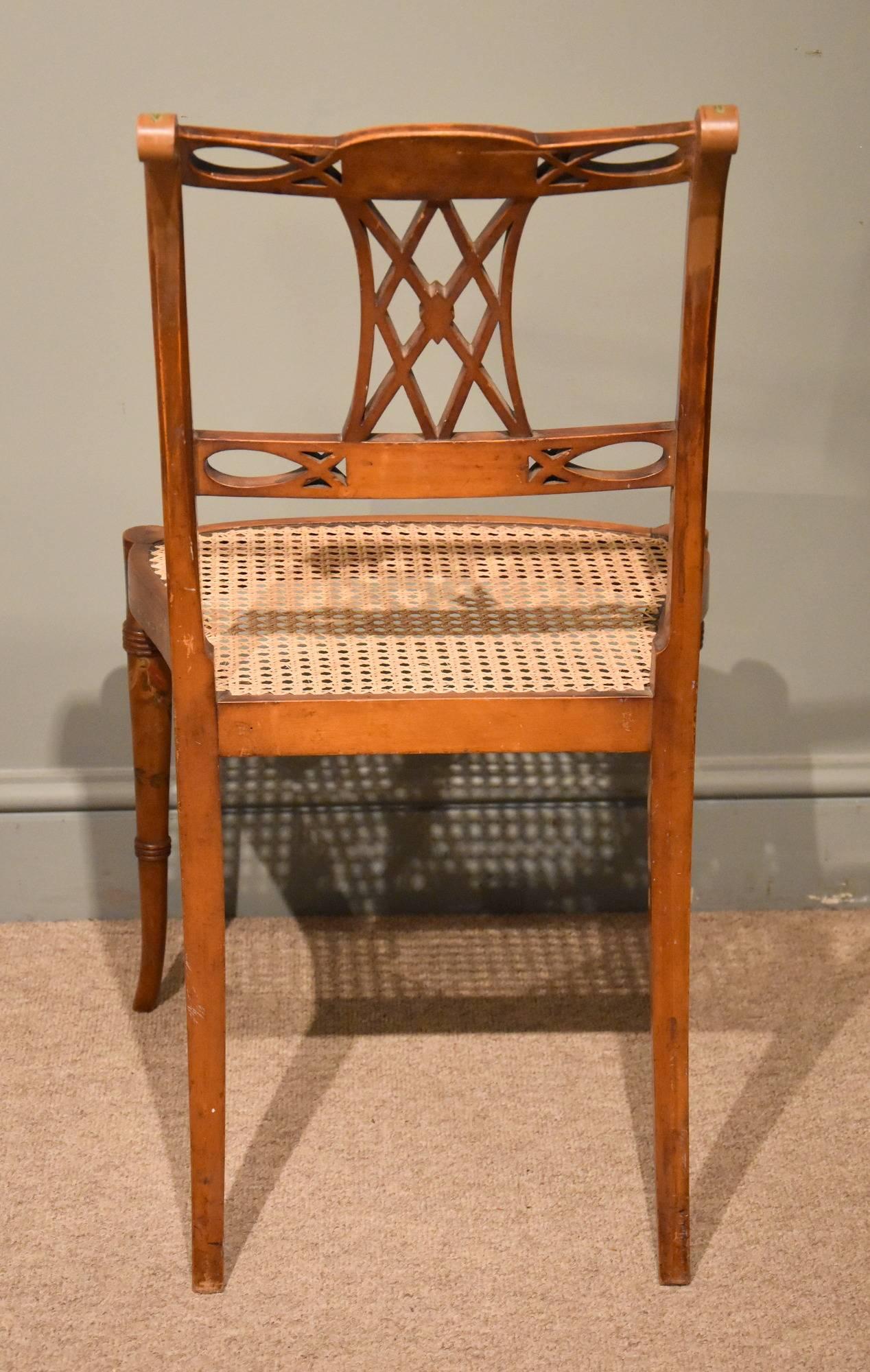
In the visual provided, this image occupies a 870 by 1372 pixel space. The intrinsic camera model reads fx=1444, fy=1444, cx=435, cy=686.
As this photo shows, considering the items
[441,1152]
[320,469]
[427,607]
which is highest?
[320,469]

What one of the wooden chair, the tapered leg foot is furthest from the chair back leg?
the tapered leg foot

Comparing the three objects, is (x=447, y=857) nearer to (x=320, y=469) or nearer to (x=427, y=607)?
(x=427, y=607)

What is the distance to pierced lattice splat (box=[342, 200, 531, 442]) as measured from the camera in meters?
0.87

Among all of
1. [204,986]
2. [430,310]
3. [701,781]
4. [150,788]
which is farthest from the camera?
[701,781]

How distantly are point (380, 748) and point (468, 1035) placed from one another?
50cm

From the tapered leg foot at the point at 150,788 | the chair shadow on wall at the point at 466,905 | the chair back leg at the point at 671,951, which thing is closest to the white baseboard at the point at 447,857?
the chair shadow on wall at the point at 466,905

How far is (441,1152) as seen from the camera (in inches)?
49.1

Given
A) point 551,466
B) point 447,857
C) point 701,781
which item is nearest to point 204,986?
point 551,466

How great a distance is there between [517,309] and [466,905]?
67 centimetres

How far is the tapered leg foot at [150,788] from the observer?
4.35ft

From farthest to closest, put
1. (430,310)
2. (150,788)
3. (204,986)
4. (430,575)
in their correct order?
1. (150,788)
2. (430,575)
3. (204,986)
4. (430,310)

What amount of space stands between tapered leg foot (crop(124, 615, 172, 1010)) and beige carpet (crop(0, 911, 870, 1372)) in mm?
63

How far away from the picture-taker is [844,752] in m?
1.65

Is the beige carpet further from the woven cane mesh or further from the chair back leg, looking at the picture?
the woven cane mesh
